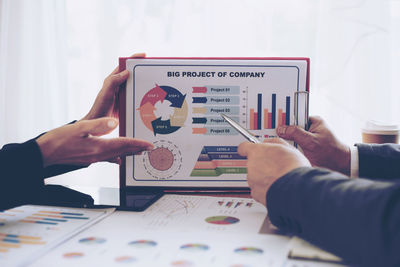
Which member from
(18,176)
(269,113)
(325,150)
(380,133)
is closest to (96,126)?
(18,176)

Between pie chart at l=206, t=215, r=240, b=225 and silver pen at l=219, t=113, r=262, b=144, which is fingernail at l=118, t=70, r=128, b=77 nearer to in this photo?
silver pen at l=219, t=113, r=262, b=144

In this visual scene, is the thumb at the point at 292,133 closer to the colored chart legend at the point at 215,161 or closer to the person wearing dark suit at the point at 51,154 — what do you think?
the colored chart legend at the point at 215,161

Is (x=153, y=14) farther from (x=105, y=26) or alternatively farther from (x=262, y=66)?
(x=262, y=66)

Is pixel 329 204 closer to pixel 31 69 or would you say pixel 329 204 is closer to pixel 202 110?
pixel 202 110

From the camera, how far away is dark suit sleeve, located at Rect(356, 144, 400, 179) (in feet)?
3.02

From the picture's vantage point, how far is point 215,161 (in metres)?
0.91

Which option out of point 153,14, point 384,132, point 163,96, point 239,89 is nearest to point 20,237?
point 163,96

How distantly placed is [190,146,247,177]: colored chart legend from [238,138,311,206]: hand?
0.50 feet

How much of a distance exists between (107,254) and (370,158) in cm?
64

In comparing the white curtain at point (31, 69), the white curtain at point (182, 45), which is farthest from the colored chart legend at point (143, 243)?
the white curtain at point (31, 69)

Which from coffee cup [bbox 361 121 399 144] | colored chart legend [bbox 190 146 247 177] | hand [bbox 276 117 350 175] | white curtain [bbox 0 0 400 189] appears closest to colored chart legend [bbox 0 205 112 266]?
colored chart legend [bbox 190 146 247 177]

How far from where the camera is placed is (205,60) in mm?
915

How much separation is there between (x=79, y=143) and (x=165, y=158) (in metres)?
0.20

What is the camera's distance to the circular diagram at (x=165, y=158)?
0.91 metres
